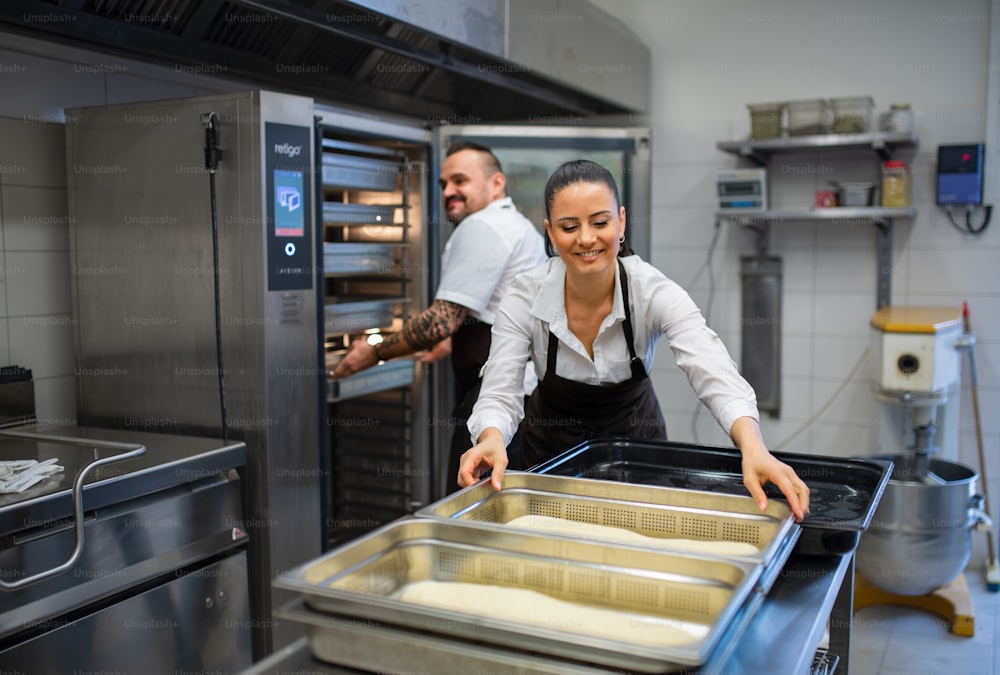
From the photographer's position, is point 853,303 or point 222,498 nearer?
point 222,498

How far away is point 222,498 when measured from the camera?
8.46 feet

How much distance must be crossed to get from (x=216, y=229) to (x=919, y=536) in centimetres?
289

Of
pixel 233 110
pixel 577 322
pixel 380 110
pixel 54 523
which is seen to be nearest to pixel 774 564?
pixel 577 322

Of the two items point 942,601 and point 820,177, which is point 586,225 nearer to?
point 942,601

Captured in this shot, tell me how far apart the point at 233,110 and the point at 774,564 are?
2.04 metres

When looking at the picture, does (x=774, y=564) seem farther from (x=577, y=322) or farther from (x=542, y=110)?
(x=542, y=110)

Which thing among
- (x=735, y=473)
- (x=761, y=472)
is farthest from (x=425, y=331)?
(x=761, y=472)

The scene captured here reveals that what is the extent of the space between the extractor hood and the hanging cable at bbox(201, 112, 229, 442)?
390mm

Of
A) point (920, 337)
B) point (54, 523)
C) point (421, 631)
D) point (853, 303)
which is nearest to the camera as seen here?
point (421, 631)

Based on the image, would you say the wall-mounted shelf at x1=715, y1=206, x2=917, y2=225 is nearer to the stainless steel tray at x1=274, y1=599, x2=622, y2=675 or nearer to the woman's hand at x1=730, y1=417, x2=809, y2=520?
the woman's hand at x1=730, y1=417, x2=809, y2=520

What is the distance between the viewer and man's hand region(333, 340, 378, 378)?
3170 mm

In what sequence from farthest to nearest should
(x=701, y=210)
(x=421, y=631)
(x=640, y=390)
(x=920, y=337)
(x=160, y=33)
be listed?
1. (x=701, y=210)
2. (x=920, y=337)
3. (x=160, y=33)
4. (x=640, y=390)
5. (x=421, y=631)

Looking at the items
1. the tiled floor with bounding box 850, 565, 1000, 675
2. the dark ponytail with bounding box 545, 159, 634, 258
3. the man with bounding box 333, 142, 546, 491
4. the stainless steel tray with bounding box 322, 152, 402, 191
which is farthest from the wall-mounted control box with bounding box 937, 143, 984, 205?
the dark ponytail with bounding box 545, 159, 634, 258

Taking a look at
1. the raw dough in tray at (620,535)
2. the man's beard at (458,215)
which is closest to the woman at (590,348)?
the raw dough in tray at (620,535)
